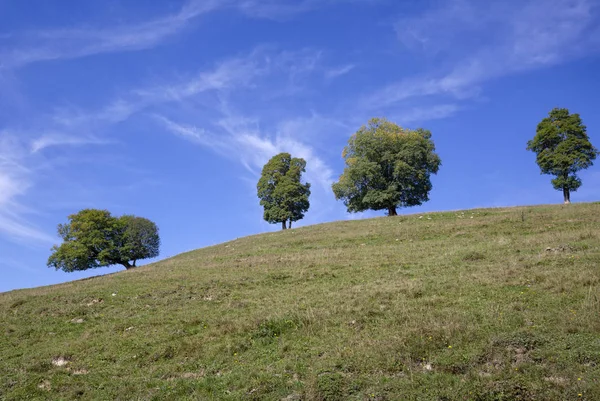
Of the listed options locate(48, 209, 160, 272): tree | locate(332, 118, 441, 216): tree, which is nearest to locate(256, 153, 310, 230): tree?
locate(332, 118, 441, 216): tree

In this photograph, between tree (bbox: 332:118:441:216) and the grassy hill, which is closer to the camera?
the grassy hill

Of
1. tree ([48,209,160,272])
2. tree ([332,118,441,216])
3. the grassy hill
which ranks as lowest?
the grassy hill

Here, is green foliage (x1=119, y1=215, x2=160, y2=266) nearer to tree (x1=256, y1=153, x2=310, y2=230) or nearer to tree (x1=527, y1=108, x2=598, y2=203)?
tree (x1=256, y1=153, x2=310, y2=230)

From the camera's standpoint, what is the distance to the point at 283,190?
66.1m

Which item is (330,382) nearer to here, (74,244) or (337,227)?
(337,227)

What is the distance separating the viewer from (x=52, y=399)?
40.8 feet

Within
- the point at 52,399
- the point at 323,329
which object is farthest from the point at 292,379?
the point at 52,399

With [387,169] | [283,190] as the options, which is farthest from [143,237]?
[387,169]

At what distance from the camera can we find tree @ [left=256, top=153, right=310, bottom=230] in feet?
217

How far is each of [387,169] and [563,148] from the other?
68.5 ft

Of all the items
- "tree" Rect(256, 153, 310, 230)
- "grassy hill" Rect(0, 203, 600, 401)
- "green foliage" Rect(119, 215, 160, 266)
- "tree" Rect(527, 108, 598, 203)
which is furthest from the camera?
"green foliage" Rect(119, 215, 160, 266)

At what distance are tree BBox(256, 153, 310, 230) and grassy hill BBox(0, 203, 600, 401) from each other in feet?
126

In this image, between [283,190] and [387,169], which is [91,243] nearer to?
[283,190]

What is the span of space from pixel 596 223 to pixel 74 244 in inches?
2127
